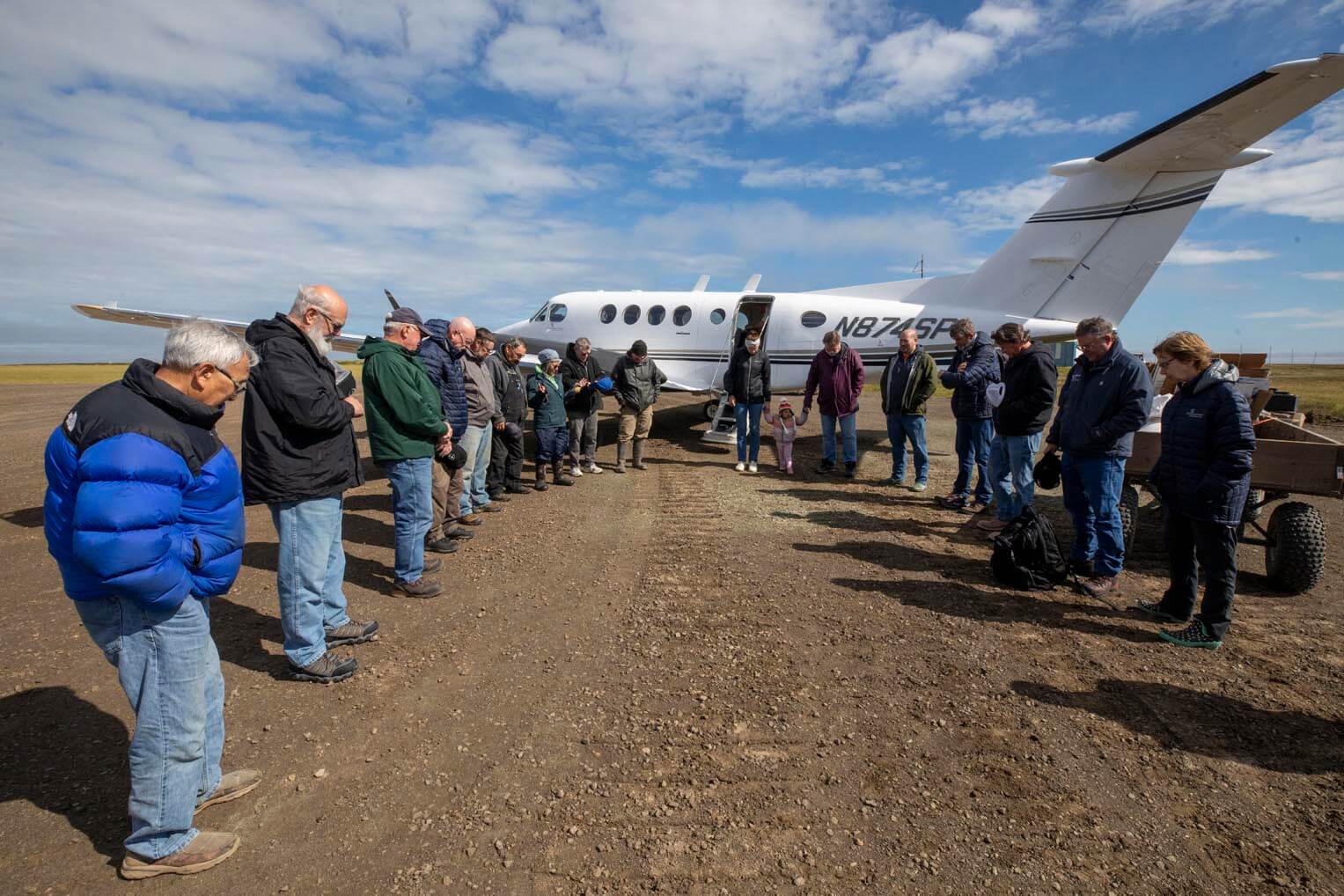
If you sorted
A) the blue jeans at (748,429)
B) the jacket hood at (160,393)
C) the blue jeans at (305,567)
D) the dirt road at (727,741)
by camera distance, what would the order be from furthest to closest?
the blue jeans at (748,429) < the blue jeans at (305,567) < the dirt road at (727,741) < the jacket hood at (160,393)

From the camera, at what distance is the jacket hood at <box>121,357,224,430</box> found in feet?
5.90

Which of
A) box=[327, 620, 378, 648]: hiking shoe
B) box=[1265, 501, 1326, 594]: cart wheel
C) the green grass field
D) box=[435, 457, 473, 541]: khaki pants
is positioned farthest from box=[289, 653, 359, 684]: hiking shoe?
the green grass field

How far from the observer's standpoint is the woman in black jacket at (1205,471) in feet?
11.2

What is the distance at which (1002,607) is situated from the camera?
13.8ft

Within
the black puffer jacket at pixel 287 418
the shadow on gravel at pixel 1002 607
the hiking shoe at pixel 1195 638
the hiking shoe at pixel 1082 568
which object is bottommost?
the shadow on gravel at pixel 1002 607

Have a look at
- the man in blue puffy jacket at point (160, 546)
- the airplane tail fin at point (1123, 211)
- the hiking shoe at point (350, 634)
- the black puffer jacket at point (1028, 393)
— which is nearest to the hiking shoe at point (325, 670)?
the hiking shoe at point (350, 634)

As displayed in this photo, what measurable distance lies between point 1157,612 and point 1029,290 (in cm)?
720

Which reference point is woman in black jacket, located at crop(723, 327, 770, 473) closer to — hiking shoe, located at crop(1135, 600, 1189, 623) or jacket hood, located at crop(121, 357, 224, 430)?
hiking shoe, located at crop(1135, 600, 1189, 623)

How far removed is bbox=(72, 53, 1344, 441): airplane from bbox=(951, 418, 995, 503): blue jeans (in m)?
3.88

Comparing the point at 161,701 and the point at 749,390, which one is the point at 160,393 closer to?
the point at 161,701

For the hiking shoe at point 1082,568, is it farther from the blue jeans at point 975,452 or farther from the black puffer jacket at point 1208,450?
the blue jeans at point 975,452

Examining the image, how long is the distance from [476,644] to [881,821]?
2552mm

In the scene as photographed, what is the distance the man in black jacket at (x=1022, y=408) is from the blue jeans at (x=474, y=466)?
17.0 feet

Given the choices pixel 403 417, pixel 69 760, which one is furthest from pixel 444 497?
pixel 69 760
